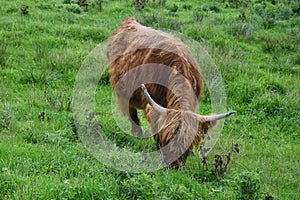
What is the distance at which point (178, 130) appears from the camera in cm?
497

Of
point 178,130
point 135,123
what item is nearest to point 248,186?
point 178,130

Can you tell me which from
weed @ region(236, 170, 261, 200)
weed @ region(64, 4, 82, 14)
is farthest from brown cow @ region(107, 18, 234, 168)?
weed @ region(64, 4, 82, 14)

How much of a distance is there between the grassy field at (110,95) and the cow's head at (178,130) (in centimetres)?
20

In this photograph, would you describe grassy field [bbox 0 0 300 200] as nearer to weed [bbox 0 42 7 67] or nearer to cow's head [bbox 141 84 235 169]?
weed [bbox 0 42 7 67]

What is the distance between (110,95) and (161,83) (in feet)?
7.26

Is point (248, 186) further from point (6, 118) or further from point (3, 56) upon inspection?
point (3, 56)

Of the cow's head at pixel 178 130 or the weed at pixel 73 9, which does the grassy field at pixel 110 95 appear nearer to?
the weed at pixel 73 9

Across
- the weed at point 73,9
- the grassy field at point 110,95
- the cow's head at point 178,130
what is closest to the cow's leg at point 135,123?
the grassy field at point 110,95

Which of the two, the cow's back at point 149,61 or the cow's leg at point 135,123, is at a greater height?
the cow's back at point 149,61

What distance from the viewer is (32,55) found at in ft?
28.7

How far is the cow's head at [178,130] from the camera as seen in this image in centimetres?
497

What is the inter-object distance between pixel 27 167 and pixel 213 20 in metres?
7.64

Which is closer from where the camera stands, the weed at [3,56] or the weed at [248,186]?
the weed at [248,186]

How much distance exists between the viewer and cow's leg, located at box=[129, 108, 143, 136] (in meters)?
6.72
